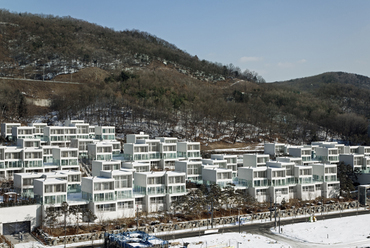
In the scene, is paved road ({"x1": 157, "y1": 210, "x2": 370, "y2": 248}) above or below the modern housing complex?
below

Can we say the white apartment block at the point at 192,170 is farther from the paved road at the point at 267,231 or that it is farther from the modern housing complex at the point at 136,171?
the paved road at the point at 267,231

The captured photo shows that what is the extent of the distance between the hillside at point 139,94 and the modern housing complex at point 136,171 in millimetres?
13221

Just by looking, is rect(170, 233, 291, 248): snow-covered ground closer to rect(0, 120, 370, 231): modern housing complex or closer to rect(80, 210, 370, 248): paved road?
rect(80, 210, 370, 248): paved road

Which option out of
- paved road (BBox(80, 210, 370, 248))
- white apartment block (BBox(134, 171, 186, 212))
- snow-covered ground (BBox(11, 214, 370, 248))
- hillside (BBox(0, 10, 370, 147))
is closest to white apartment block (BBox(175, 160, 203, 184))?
white apartment block (BBox(134, 171, 186, 212))

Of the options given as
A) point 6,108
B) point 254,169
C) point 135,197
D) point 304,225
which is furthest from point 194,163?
point 6,108

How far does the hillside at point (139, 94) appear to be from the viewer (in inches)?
2702

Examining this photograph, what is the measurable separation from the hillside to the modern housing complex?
43.4 feet

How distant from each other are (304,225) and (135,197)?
43.7 ft

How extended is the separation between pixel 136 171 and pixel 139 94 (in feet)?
116

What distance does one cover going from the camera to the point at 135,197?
3472 centimetres

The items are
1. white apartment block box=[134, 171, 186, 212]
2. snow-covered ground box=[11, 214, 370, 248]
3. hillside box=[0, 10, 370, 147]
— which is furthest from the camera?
hillside box=[0, 10, 370, 147]

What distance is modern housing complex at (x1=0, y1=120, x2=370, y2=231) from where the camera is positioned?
109 ft

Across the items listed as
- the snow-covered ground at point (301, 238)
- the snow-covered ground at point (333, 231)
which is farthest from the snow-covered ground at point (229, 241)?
the snow-covered ground at point (333, 231)

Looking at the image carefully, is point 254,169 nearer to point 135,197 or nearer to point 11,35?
point 135,197
